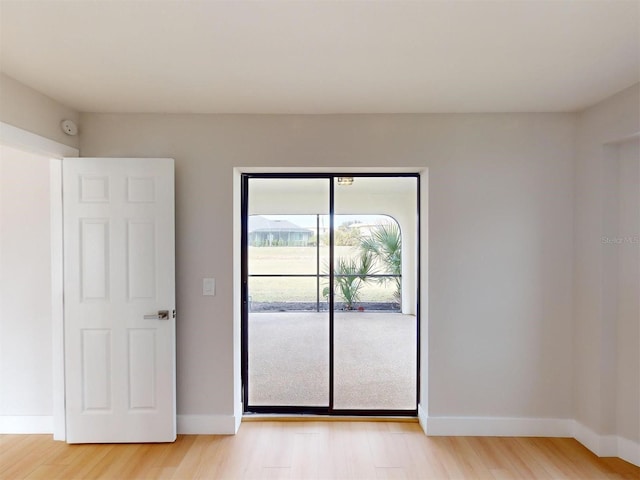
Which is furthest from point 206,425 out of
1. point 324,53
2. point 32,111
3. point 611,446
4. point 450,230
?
point 611,446

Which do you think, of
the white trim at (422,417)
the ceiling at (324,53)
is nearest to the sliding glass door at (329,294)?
the white trim at (422,417)

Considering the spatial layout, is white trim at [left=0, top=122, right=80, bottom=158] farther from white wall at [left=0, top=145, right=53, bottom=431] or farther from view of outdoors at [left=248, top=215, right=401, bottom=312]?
view of outdoors at [left=248, top=215, right=401, bottom=312]

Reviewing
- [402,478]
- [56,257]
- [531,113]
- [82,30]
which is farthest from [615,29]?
[56,257]

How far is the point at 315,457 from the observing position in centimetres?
236

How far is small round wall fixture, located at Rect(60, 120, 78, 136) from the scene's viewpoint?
2473mm

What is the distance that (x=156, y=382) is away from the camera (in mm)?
2551

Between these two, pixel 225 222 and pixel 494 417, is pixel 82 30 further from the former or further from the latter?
pixel 494 417

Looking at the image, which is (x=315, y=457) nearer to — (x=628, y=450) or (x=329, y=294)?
(x=329, y=294)

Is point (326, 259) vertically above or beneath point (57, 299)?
above

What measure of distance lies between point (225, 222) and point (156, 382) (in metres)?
1.32

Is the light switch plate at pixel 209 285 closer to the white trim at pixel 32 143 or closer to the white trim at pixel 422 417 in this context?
the white trim at pixel 32 143

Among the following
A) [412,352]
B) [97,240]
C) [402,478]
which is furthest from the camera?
[412,352]

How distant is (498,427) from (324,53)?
115 inches

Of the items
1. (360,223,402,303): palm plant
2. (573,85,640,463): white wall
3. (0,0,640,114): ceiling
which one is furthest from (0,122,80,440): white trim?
(573,85,640,463): white wall
